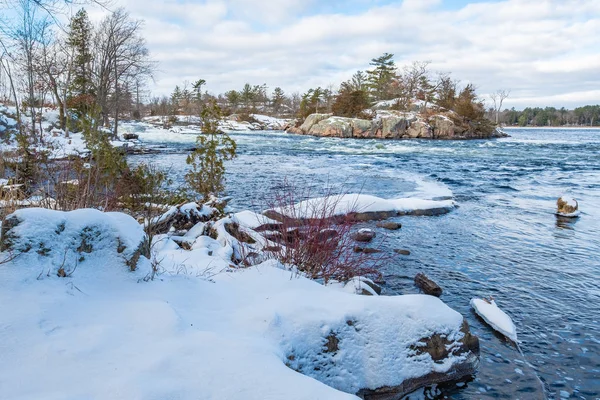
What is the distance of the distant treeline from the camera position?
3706 inches

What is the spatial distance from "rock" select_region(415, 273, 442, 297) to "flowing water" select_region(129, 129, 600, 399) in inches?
4.3

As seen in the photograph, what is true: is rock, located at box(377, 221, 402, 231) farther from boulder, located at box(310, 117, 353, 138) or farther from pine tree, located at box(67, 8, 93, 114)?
boulder, located at box(310, 117, 353, 138)

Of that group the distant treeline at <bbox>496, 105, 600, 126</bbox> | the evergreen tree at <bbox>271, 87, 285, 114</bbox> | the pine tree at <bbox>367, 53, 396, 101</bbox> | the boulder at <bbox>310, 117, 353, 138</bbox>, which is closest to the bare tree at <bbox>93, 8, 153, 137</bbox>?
the boulder at <bbox>310, 117, 353, 138</bbox>

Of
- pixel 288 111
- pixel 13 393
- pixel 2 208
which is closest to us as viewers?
pixel 13 393

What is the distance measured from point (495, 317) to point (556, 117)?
115206 mm

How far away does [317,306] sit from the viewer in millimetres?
2893

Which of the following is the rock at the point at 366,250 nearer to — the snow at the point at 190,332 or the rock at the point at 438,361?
the snow at the point at 190,332

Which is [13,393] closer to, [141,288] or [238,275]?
[141,288]

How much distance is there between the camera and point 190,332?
2.23 m

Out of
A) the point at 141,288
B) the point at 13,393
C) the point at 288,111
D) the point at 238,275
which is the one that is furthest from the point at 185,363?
the point at 288,111

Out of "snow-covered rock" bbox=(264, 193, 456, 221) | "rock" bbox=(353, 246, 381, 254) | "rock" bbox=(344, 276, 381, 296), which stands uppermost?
"snow-covered rock" bbox=(264, 193, 456, 221)

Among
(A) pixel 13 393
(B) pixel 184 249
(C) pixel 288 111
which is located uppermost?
(C) pixel 288 111

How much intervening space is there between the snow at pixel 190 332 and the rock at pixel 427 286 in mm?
1297

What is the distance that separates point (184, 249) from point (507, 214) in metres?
7.20
